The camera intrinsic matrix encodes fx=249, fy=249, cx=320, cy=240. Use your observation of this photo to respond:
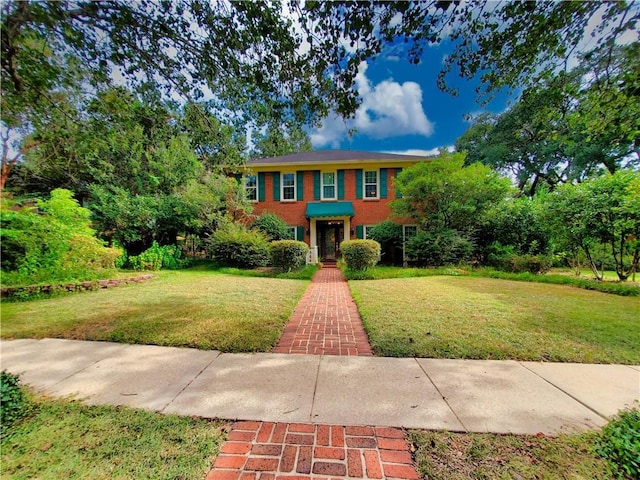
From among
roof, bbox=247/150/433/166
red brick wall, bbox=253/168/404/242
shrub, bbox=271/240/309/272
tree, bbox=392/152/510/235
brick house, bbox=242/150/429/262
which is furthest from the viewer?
red brick wall, bbox=253/168/404/242

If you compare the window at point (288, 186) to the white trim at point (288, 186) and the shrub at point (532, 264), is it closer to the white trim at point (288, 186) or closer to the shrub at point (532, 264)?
the white trim at point (288, 186)

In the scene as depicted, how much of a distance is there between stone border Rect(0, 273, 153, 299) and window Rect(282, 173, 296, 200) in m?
9.07

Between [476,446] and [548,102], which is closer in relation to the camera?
[476,446]

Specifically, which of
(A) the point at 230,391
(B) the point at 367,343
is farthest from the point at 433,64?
(A) the point at 230,391

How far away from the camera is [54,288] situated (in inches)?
250

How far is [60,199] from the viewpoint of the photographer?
6.90 m

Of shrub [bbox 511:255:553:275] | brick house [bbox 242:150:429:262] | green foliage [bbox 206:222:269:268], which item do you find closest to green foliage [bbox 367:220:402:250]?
brick house [bbox 242:150:429:262]

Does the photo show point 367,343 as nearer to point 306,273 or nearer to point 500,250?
point 306,273

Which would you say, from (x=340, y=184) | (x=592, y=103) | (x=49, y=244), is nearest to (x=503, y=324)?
(x=592, y=103)

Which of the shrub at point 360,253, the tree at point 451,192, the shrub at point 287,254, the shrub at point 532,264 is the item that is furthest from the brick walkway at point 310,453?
the shrub at point 532,264

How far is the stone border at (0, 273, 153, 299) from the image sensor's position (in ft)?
19.3

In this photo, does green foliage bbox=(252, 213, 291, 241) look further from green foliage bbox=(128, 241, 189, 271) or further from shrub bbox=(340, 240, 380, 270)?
shrub bbox=(340, 240, 380, 270)

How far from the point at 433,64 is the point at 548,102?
1568 mm

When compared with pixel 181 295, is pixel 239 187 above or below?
above
